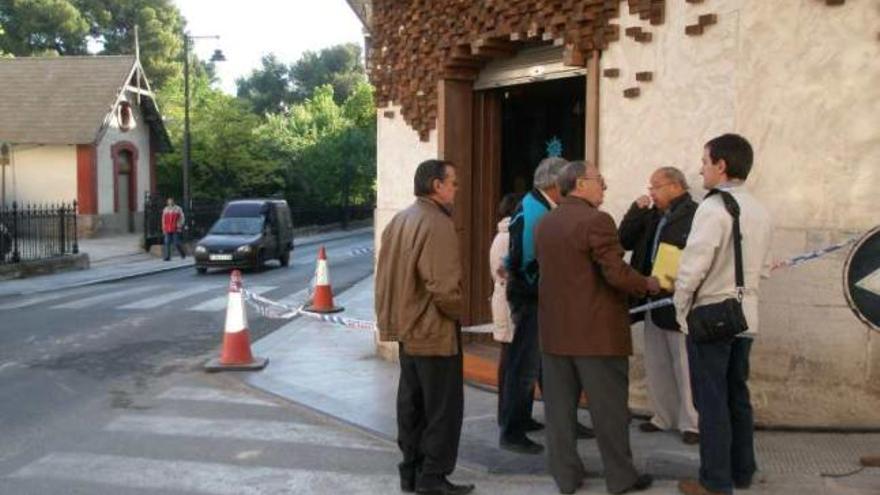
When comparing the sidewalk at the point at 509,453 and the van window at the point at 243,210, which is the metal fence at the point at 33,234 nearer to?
the van window at the point at 243,210

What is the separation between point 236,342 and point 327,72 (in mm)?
77225

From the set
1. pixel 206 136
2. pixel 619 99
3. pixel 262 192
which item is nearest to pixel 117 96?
pixel 206 136

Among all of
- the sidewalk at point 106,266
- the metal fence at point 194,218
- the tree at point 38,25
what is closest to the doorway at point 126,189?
the sidewalk at point 106,266

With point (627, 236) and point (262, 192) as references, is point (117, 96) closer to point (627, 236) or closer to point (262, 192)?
point (262, 192)

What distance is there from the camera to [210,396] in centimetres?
837

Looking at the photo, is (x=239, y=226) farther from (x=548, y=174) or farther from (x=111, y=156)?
(x=548, y=174)

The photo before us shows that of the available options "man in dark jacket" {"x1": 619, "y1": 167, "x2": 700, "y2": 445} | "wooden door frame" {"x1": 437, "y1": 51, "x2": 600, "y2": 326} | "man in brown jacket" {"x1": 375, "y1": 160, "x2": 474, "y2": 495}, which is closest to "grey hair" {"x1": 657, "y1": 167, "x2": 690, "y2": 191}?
"man in dark jacket" {"x1": 619, "y1": 167, "x2": 700, "y2": 445}

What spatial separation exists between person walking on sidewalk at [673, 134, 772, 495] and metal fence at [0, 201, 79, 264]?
18.8 m

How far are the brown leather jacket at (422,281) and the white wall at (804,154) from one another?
2.33 m

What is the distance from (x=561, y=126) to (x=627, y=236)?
10.8 ft

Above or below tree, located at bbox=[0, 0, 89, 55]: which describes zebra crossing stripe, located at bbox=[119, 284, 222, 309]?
below

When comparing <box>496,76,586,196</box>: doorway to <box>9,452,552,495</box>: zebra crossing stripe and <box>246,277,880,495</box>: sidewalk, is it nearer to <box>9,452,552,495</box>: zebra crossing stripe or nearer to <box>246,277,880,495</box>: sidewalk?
<box>246,277,880,495</box>: sidewalk

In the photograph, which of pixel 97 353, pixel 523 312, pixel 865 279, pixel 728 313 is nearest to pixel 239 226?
pixel 97 353

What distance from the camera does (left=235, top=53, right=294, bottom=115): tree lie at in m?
82.6
